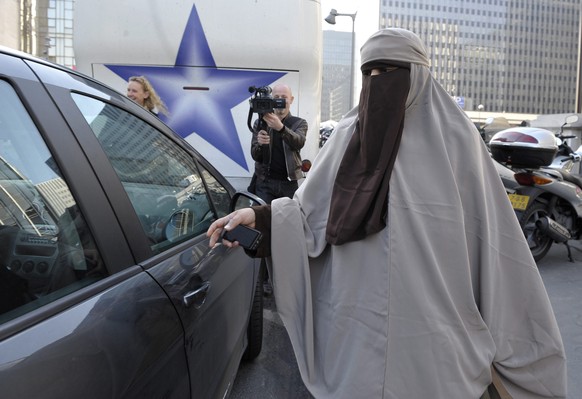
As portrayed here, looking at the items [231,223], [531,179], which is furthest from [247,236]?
[531,179]

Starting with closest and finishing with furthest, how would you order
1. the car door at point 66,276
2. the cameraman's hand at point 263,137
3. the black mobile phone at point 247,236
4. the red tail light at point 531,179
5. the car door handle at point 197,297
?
the car door at point 66,276
the black mobile phone at point 247,236
the car door handle at point 197,297
the cameraman's hand at point 263,137
the red tail light at point 531,179

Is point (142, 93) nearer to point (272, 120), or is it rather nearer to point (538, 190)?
point (272, 120)

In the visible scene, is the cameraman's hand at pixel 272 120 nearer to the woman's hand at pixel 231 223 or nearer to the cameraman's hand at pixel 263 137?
the cameraman's hand at pixel 263 137

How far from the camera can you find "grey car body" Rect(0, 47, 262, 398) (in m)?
1.03

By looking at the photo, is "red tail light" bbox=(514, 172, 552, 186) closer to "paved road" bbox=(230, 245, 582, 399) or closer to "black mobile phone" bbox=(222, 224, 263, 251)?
"paved road" bbox=(230, 245, 582, 399)

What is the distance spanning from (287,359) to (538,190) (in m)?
3.53

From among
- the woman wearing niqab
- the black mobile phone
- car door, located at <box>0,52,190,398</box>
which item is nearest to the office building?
car door, located at <box>0,52,190,398</box>

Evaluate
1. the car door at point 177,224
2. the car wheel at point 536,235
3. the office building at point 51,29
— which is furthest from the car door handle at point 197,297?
the office building at point 51,29

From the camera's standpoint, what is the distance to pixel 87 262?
4.20 ft

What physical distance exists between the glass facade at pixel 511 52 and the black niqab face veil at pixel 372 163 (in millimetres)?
118371

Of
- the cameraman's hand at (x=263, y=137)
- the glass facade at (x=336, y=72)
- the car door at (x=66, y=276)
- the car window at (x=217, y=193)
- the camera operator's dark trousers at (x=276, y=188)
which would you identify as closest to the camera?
the car door at (x=66, y=276)

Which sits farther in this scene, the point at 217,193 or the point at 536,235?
the point at 536,235

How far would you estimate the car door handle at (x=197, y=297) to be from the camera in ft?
5.12

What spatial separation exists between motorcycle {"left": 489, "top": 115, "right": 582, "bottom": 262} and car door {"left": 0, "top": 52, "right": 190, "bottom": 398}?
4.57 m
